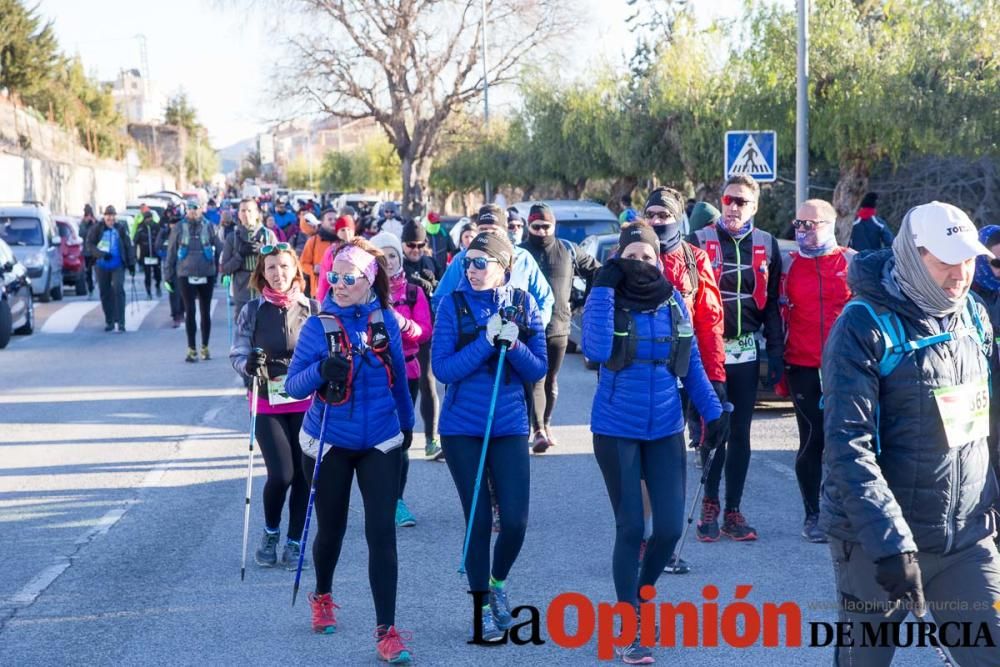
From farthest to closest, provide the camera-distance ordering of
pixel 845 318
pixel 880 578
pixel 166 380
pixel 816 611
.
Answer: pixel 166 380 → pixel 816 611 → pixel 845 318 → pixel 880 578

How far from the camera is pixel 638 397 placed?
551 centimetres

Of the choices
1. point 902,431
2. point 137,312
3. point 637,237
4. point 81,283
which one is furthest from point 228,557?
point 81,283

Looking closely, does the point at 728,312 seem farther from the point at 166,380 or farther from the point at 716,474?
the point at 166,380

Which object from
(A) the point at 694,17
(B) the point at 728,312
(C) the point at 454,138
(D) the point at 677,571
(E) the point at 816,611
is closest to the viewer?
(E) the point at 816,611

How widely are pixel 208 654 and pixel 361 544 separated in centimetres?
197

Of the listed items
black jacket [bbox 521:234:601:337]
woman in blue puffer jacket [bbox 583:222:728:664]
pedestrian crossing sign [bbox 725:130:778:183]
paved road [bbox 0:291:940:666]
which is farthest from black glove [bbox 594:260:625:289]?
pedestrian crossing sign [bbox 725:130:778:183]

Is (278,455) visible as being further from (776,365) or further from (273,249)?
(776,365)

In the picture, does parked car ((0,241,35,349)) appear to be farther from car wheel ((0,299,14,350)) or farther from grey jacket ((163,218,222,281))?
grey jacket ((163,218,222,281))

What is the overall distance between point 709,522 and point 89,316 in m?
17.9

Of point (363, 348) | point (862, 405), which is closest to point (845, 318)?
point (862, 405)

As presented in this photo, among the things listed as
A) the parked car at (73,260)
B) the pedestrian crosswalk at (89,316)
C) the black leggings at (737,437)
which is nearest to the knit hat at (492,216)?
the black leggings at (737,437)

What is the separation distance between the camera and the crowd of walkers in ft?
12.3

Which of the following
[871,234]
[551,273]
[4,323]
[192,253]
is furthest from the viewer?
[4,323]

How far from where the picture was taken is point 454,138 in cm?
5075
